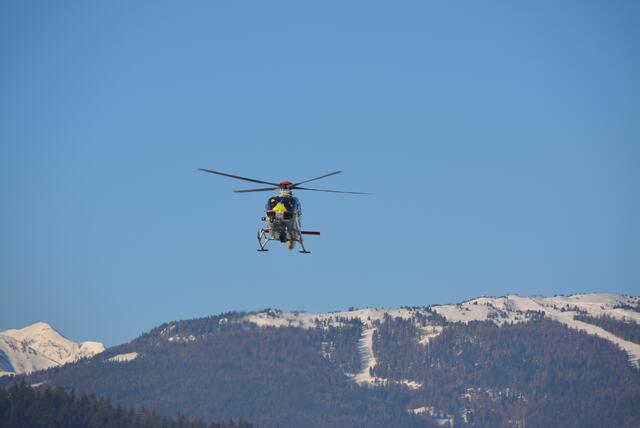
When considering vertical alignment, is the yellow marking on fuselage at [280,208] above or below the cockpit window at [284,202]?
below

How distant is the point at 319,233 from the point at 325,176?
6.79m

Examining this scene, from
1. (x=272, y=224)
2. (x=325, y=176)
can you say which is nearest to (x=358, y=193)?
(x=325, y=176)

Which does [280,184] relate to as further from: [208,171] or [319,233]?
[208,171]

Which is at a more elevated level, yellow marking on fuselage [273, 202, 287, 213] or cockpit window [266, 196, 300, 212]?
cockpit window [266, 196, 300, 212]

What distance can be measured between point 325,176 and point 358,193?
2.99 m

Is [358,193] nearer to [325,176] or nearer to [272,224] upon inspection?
[325,176]

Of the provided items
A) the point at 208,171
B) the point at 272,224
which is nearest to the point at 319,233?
the point at 272,224

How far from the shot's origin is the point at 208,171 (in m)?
101

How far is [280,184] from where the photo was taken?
375 feet

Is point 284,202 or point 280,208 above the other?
point 284,202

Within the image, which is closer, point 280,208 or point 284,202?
point 280,208

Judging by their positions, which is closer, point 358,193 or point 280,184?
point 358,193

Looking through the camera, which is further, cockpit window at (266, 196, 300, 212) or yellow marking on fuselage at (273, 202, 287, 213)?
cockpit window at (266, 196, 300, 212)

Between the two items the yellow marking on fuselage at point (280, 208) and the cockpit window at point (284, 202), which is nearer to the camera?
the yellow marking on fuselage at point (280, 208)
